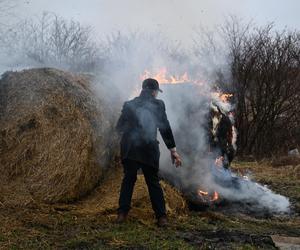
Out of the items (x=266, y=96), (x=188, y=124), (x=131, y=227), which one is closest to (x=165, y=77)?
(x=188, y=124)

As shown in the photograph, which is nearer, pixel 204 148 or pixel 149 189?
pixel 149 189

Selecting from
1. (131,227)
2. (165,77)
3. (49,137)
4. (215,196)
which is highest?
(165,77)

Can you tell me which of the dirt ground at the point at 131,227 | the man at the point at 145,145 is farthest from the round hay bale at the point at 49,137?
the man at the point at 145,145

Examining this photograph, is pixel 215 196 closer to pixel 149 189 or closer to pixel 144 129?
pixel 149 189

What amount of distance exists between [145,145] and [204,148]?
74.0 inches

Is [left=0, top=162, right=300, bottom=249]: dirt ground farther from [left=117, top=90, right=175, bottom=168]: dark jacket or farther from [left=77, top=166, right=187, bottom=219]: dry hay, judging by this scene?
[left=117, top=90, right=175, bottom=168]: dark jacket

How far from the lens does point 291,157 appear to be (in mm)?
14516

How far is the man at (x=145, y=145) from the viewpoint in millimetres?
5926

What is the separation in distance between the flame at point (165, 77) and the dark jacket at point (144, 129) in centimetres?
180

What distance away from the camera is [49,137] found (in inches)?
260

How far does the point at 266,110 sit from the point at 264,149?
1390mm

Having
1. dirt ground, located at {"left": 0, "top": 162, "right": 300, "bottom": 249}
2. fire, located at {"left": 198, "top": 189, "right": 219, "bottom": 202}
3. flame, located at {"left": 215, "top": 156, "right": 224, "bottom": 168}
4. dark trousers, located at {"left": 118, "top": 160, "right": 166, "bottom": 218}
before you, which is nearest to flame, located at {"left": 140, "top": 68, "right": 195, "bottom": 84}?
flame, located at {"left": 215, "top": 156, "right": 224, "bottom": 168}

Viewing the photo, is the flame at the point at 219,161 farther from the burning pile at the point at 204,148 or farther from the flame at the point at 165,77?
the flame at the point at 165,77

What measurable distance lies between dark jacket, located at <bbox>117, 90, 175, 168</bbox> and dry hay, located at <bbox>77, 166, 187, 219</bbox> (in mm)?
728
